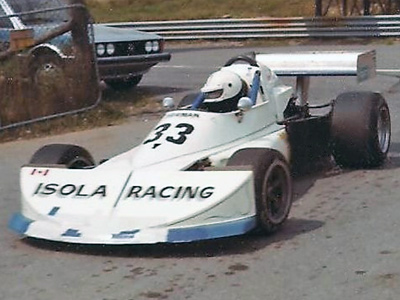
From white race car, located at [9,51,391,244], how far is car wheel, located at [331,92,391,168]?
0.01 m

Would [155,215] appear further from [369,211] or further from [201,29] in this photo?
[201,29]

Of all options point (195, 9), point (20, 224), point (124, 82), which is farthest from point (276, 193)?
point (195, 9)

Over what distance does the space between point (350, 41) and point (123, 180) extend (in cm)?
1651

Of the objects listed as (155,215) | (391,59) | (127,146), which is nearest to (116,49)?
(127,146)

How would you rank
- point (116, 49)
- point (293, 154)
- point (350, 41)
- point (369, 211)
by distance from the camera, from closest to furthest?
point (369, 211)
point (293, 154)
point (116, 49)
point (350, 41)

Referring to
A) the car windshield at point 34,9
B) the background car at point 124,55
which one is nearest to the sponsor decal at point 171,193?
the car windshield at point 34,9

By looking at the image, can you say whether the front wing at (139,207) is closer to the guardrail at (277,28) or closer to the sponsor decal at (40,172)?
the sponsor decal at (40,172)

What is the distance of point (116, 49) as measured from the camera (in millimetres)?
14977

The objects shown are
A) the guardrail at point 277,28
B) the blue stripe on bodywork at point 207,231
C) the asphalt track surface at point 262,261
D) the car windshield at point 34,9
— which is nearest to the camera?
the asphalt track surface at point 262,261

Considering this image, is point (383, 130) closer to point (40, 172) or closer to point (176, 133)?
point (176, 133)

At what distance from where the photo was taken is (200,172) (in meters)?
7.09

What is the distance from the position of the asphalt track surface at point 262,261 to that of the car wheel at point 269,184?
5.3 inches

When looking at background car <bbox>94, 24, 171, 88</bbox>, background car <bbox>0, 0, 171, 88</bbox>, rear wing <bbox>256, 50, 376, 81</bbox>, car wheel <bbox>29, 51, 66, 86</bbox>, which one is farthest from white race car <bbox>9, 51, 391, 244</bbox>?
background car <bbox>94, 24, 171, 88</bbox>

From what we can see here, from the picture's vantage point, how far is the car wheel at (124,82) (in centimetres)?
1562
